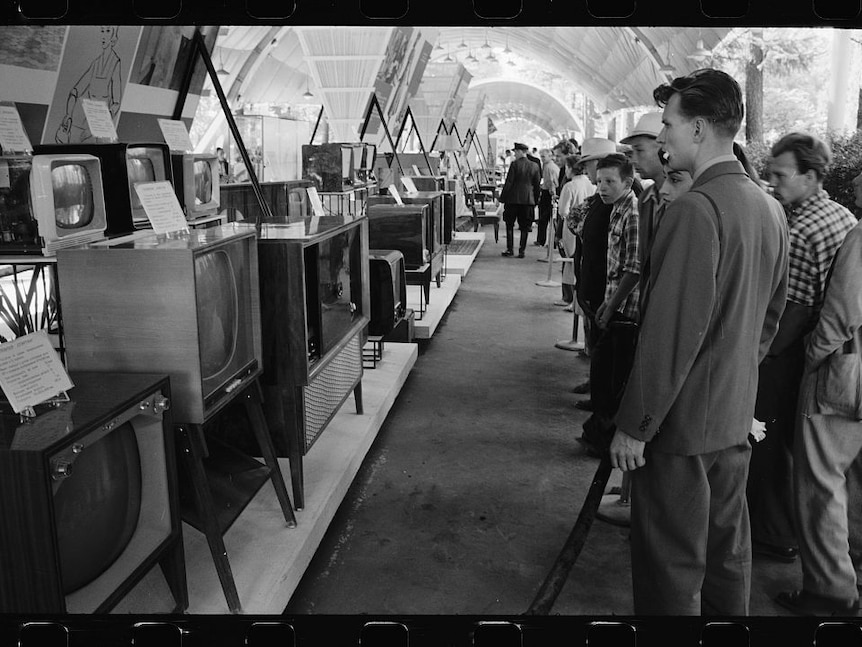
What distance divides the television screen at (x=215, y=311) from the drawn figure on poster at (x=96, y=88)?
2.38 meters

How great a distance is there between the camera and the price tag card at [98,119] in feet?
8.91

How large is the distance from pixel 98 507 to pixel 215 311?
2.56 feet

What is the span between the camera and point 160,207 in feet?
7.84

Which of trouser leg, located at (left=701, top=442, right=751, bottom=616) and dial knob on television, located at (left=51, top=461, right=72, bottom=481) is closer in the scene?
dial knob on television, located at (left=51, top=461, right=72, bottom=481)

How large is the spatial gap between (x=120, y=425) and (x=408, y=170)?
12594 mm

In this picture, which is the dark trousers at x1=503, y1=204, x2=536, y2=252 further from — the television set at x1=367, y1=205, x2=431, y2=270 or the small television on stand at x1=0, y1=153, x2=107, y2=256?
the small television on stand at x1=0, y1=153, x2=107, y2=256

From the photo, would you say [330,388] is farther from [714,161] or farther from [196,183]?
[714,161]

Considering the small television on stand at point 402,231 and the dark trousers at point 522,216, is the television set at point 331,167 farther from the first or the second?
the dark trousers at point 522,216

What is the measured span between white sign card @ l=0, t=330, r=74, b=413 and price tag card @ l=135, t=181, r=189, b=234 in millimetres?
645

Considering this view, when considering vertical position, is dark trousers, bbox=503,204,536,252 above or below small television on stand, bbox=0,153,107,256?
below

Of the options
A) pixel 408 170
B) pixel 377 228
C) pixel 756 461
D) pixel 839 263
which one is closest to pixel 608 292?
pixel 756 461

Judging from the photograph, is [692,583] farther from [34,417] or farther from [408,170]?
[408,170]

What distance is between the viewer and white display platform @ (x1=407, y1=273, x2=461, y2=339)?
6934 mm
